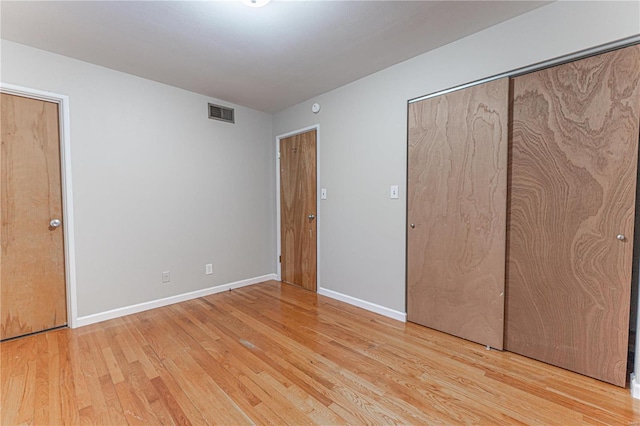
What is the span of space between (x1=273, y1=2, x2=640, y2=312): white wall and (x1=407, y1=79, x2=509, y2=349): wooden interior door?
0.13 m

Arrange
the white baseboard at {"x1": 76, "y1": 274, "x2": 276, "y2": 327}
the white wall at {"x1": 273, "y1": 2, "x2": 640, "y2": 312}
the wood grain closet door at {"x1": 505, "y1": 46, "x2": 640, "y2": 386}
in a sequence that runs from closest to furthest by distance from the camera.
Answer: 1. the wood grain closet door at {"x1": 505, "y1": 46, "x2": 640, "y2": 386}
2. the white wall at {"x1": 273, "y1": 2, "x2": 640, "y2": 312}
3. the white baseboard at {"x1": 76, "y1": 274, "x2": 276, "y2": 327}

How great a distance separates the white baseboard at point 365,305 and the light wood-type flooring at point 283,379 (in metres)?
0.13

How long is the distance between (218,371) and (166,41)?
2411 mm

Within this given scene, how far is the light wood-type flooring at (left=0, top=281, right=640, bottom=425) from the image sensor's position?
4.79 ft

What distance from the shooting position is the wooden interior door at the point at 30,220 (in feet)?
7.25

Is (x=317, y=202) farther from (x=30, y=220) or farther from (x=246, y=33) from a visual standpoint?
(x=30, y=220)

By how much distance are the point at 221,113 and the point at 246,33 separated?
149 cm

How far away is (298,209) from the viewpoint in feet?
11.9

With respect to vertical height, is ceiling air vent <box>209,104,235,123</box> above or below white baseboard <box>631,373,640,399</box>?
above

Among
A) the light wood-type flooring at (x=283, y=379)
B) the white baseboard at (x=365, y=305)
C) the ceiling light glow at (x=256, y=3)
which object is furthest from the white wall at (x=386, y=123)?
the ceiling light glow at (x=256, y=3)

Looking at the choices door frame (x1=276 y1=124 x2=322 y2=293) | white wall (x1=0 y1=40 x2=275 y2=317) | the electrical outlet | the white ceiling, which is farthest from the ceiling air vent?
the electrical outlet

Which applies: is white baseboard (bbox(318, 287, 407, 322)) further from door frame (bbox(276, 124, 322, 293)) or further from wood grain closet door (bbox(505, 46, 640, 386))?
wood grain closet door (bbox(505, 46, 640, 386))

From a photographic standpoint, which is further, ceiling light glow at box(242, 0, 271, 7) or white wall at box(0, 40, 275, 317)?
white wall at box(0, 40, 275, 317)

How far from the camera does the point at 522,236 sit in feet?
6.43
